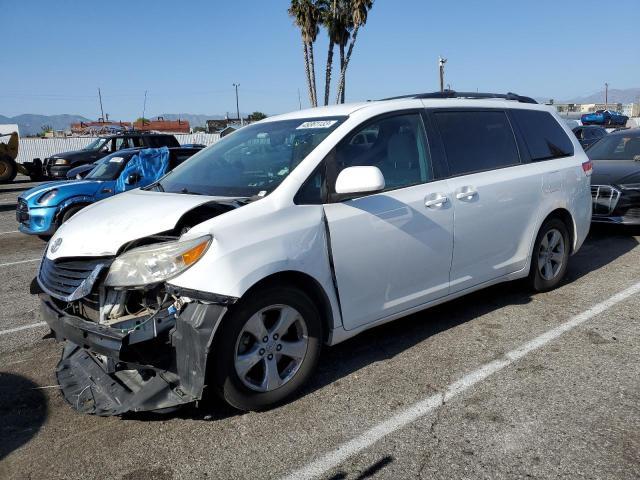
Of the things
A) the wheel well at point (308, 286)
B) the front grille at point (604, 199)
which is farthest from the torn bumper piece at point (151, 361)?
the front grille at point (604, 199)

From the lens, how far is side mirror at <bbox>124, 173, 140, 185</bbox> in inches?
356

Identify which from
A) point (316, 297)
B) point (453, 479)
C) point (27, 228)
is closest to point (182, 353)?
point (316, 297)

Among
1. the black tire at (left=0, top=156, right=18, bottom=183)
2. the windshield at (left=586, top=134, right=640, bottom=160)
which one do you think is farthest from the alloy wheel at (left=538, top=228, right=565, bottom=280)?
the black tire at (left=0, top=156, right=18, bottom=183)

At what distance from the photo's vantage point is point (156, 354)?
2941 mm

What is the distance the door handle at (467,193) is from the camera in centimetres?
420

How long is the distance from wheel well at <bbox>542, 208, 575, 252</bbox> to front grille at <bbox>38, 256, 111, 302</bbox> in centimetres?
390

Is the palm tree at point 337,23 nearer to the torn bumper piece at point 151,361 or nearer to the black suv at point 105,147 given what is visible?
the black suv at point 105,147

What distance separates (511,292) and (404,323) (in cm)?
140

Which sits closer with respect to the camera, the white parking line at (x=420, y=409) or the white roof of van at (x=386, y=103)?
the white parking line at (x=420, y=409)

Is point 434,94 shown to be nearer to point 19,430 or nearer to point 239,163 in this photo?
point 239,163

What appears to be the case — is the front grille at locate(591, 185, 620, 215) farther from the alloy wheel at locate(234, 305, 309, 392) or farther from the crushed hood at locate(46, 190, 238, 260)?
the crushed hood at locate(46, 190, 238, 260)

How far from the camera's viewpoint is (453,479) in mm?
2629

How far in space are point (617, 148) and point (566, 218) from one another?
4648 mm

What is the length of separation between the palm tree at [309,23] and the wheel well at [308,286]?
1020 inches
